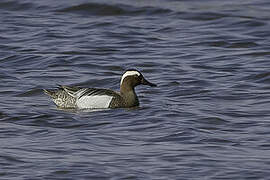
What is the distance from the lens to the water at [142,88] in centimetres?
1036

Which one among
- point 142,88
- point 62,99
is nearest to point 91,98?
point 62,99

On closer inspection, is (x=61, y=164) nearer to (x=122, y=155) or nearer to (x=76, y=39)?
(x=122, y=155)

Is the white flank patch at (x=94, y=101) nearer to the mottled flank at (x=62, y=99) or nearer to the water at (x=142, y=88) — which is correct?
the mottled flank at (x=62, y=99)

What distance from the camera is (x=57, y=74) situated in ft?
53.5

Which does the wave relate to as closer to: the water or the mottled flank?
the water

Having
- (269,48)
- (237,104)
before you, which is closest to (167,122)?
(237,104)

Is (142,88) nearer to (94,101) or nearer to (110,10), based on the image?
(94,101)

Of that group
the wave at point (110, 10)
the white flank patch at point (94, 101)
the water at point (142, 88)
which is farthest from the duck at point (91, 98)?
the wave at point (110, 10)

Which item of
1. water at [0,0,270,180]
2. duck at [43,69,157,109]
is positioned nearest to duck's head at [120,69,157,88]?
duck at [43,69,157,109]

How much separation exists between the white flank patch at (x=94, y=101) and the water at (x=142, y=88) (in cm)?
37

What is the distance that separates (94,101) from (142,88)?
1877 millimetres

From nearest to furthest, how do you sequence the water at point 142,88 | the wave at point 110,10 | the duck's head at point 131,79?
1. the water at point 142,88
2. the duck's head at point 131,79
3. the wave at point 110,10

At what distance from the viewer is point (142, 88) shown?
1570cm

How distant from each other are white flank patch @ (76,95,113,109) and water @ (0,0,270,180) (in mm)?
373
